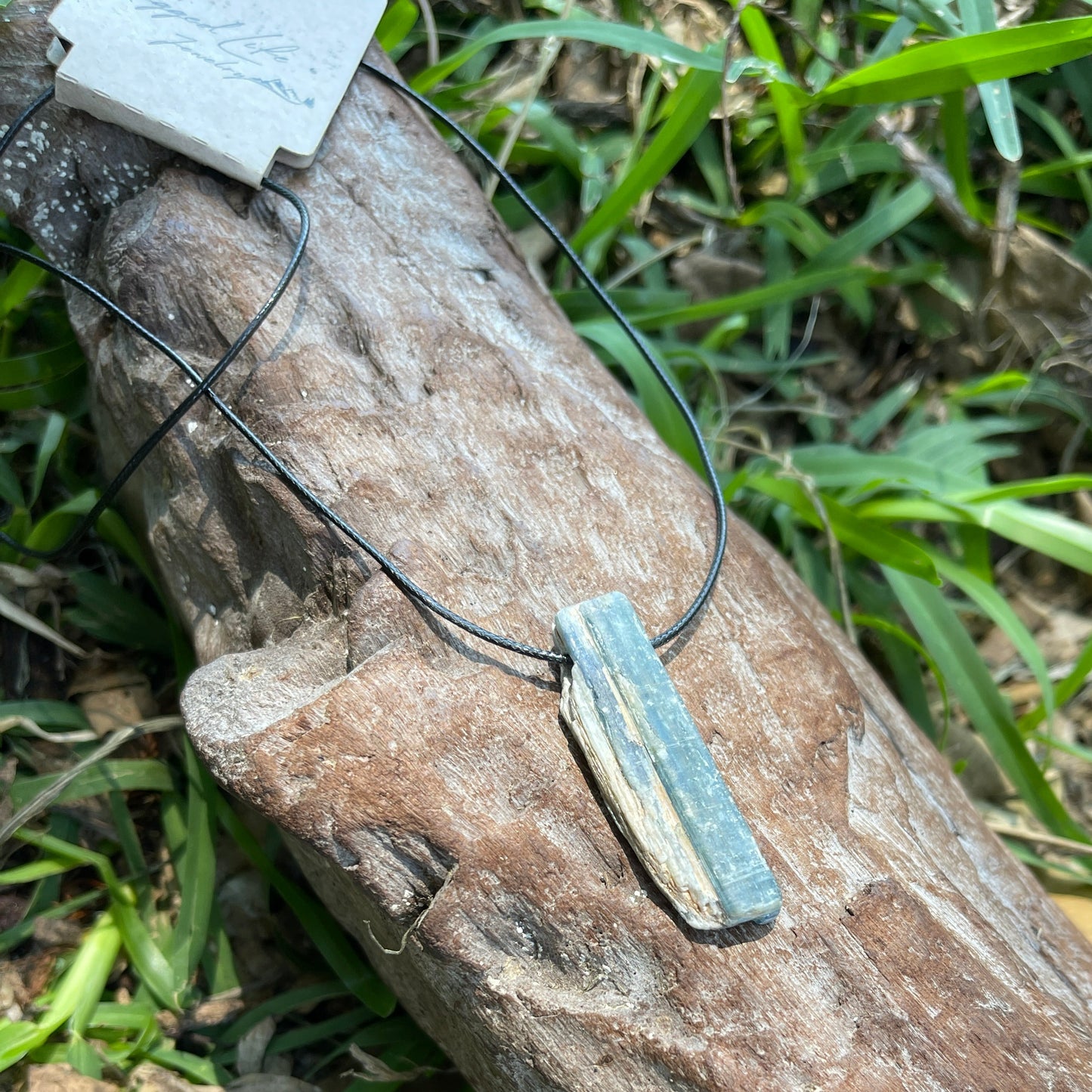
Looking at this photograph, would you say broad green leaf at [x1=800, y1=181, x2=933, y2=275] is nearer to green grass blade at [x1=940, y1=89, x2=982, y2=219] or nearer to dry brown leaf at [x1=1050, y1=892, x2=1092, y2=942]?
green grass blade at [x1=940, y1=89, x2=982, y2=219]

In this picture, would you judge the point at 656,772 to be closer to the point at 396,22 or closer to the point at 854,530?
the point at 854,530

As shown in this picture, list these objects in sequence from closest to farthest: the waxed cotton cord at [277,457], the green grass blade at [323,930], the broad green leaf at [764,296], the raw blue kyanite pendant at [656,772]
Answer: the raw blue kyanite pendant at [656,772] < the waxed cotton cord at [277,457] < the green grass blade at [323,930] < the broad green leaf at [764,296]

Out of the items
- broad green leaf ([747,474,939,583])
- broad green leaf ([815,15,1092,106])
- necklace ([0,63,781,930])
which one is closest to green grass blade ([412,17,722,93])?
broad green leaf ([815,15,1092,106])

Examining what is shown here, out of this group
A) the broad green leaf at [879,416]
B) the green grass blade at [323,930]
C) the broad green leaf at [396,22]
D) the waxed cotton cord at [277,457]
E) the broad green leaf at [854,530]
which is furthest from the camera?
the broad green leaf at [879,416]

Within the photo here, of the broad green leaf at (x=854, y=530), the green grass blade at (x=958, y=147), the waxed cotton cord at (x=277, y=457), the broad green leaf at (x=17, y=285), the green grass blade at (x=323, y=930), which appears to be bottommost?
the green grass blade at (x=323, y=930)

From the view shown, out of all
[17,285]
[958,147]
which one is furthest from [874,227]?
[17,285]

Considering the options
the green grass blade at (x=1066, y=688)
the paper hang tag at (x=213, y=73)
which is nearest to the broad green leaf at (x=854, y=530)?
the green grass blade at (x=1066, y=688)

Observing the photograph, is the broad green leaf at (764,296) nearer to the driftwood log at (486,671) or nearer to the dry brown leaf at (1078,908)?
the driftwood log at (486,671)
